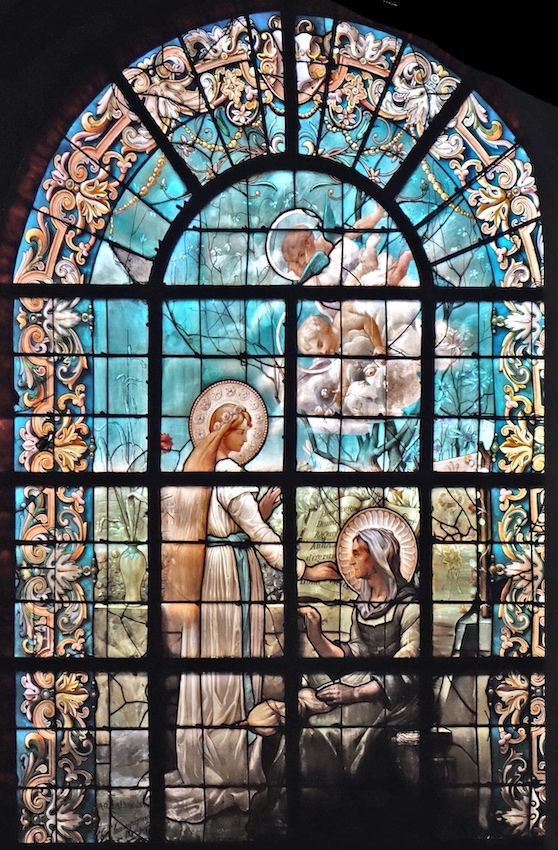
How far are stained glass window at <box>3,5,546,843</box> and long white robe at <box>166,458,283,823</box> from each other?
0.02 meters

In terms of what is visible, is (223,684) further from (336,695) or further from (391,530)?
(391,530)

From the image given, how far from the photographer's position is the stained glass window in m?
5.92

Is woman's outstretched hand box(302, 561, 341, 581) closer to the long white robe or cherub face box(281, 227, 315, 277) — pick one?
the long white robe

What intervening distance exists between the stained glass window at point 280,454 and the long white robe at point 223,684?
15 millimetres

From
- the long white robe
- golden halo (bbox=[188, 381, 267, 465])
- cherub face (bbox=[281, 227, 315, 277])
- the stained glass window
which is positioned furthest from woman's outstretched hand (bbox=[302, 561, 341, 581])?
cherub face (bbox=[281, 227, 315, 277])

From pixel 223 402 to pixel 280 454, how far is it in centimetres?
42

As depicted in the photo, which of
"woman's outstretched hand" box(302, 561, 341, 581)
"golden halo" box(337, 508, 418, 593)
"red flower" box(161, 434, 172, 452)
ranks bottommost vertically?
"woman's outstretched hand" box(302, 561, 341, 581)

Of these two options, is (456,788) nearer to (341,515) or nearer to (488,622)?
(488,622)

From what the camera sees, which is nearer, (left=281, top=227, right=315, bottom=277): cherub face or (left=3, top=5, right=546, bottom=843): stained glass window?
(left=3, top=5, right=546, bottom=843): stained glass window

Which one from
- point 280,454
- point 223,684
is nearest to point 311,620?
point 223,684

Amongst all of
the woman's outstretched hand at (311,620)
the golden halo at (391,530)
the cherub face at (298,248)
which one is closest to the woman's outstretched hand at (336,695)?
the woman's outstretched hand at (311,620)

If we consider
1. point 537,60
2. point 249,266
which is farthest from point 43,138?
point 537,60

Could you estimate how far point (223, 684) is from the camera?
19.5 feet

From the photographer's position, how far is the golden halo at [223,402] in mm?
5961
